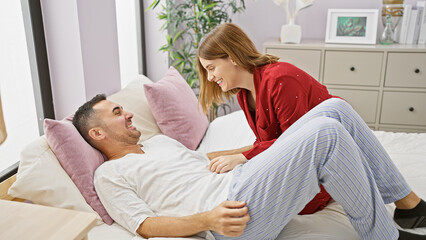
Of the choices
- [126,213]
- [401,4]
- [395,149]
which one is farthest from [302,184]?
[401,4]

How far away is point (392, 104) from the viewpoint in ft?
9.69

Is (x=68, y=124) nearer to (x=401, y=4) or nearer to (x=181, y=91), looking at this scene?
(x=181, y=91)

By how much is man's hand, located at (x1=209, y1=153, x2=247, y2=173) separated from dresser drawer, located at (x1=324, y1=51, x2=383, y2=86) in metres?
1.66

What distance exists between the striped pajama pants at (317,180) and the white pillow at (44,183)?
501 mm

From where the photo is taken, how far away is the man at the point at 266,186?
120 cm

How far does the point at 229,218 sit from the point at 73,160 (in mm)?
598

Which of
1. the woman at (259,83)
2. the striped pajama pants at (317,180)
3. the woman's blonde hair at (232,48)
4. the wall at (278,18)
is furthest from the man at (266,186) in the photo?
the wall at (278,18)

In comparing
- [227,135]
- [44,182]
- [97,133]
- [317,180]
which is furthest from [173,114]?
[317,180]

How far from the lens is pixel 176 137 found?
2.05m

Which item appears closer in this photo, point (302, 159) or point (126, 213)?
point (302, 159)

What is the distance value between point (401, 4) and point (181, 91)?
1.82m

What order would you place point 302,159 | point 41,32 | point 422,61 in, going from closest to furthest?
point 302,159 → point 41,32 → point 422,61

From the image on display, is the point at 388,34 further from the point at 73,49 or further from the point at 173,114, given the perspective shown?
the point at 73,49

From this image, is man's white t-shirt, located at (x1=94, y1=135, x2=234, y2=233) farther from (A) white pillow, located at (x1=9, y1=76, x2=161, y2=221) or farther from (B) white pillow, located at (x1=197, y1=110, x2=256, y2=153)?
(B) white pillow, located at (x1=197, y1=110, x2=256, y2=153)
